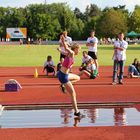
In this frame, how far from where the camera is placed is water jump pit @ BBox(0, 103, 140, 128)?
34.5 ft

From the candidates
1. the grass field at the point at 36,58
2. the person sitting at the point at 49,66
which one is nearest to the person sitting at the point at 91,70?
the person sitting at the point at 49,66

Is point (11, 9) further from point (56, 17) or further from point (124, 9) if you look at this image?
point (124, 9)

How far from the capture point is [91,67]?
20.7 metres

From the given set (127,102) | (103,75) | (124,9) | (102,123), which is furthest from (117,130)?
(124,9)

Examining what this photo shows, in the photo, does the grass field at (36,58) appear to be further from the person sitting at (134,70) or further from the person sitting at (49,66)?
the person sitting at (134,70)

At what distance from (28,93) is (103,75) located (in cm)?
736

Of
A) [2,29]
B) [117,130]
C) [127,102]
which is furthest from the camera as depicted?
[2,29]

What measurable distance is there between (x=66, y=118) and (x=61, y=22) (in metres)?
122

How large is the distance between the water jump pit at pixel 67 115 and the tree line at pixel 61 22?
105 m

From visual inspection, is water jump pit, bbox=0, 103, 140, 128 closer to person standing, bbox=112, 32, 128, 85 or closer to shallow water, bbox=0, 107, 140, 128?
shallow water, bbox=0, 107, 140, 128

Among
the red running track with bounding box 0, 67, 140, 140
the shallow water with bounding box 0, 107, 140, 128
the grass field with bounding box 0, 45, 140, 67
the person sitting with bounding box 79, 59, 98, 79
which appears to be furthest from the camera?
the grass field with bounding box 0, 45, 140, 67

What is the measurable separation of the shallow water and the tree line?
105389 mm

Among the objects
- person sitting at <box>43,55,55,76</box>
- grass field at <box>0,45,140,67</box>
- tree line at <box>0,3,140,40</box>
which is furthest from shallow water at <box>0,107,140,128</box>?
tree line at <box>0,3,140,40</box>

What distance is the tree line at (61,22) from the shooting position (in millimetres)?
118812
